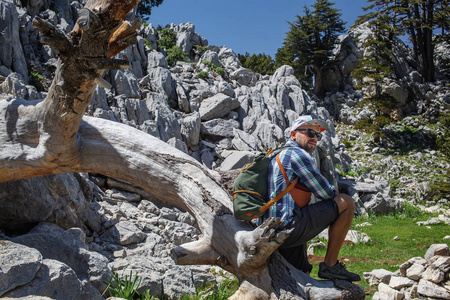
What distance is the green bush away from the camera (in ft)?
87.6

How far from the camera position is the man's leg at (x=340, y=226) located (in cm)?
373

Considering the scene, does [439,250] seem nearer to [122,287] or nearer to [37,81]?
[122,287]

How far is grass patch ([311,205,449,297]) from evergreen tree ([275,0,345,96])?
29701mm

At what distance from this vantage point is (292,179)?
3.76m

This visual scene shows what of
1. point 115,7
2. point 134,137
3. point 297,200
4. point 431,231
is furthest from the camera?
point 431,231

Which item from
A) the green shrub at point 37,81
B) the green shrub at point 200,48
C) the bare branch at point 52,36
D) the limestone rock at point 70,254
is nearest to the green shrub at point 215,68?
the green shrub at point 200,48

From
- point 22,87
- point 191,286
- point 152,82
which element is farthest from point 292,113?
point 191,286

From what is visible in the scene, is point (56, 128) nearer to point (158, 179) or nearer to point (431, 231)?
point (158, 179)

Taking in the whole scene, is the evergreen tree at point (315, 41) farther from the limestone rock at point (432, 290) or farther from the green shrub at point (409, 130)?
the limestone rock at point (432, 290)

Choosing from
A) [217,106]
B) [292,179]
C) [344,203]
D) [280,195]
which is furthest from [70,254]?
Answer: [217,106]

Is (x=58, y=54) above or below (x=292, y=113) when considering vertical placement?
below

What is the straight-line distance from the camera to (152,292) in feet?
19.6

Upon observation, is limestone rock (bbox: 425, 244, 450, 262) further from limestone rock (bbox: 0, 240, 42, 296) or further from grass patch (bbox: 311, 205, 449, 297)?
limestone rock (bbox: 0, 240, 42, 296)

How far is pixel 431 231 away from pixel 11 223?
47.8 ft
